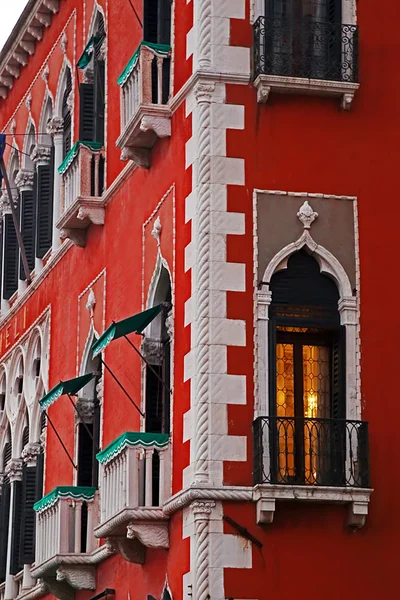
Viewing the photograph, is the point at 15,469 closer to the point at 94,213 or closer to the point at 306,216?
the point at 94,213

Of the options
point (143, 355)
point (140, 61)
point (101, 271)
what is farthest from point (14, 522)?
point (140, 61)

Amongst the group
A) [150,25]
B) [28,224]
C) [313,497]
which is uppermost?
[28,224]

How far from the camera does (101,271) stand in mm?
25234

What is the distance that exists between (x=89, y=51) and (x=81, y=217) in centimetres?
288

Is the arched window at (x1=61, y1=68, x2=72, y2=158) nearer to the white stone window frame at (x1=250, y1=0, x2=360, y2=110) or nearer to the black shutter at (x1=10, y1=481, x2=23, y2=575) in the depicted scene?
the black shutter at (x1=10, y1=481, x2=23, y2=575)

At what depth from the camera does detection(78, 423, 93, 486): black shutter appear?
25281mm

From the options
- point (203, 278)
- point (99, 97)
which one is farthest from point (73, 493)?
point (99, 97)

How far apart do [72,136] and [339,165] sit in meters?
7.96

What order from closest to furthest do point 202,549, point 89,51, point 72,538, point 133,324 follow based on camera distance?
point 202,549
point 133,324
point 72,538
point 89,51

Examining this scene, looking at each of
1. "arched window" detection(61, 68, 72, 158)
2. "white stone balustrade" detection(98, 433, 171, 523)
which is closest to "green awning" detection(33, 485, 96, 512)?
"white stone balustrade" detection(98, 433, 171, 523)

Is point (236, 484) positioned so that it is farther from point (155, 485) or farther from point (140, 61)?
point (140, 61)

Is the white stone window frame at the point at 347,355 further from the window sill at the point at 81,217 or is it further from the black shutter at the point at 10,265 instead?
the black shutter at the point at 10,265

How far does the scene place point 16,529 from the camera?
28797mm

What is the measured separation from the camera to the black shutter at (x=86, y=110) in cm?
2692
